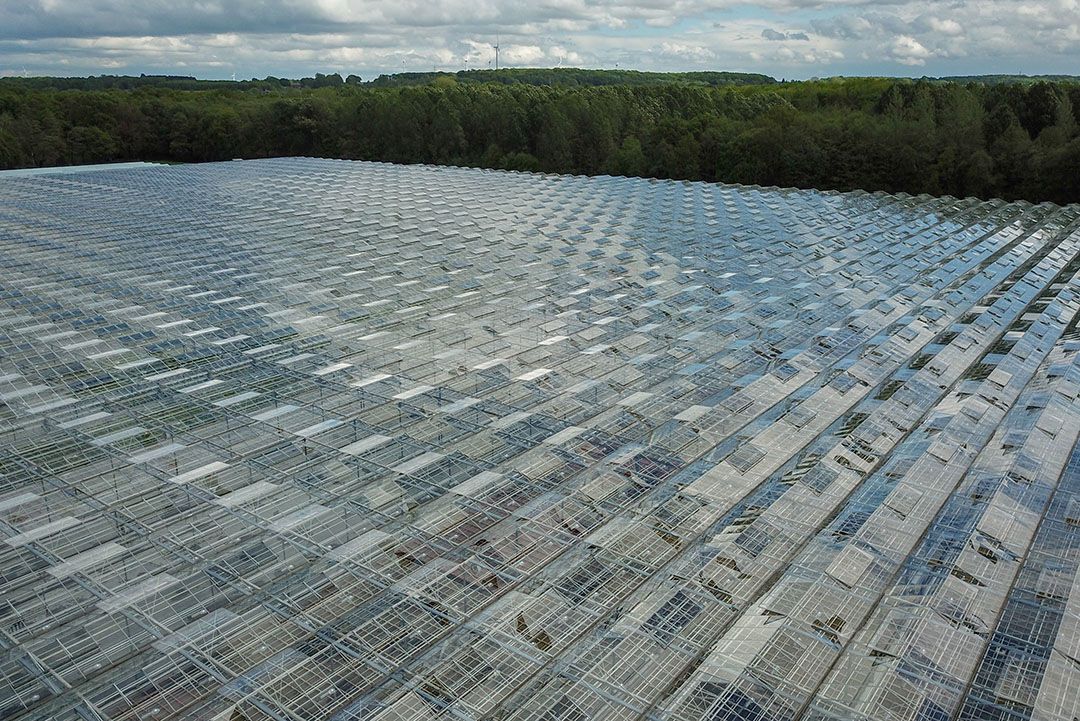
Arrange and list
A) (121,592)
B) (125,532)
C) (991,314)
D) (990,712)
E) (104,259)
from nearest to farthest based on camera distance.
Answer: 1. (990,712)
2. (121,592)
3. (125,532)
4. (991,314)
5. (104,259)

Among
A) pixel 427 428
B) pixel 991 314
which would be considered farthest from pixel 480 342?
pixel 991 314

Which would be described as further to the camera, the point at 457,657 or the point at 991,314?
the point at 991,314

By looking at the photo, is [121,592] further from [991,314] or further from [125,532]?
[991,314]

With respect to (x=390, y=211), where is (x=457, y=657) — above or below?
below

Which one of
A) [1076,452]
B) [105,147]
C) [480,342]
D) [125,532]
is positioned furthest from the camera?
[105,147]

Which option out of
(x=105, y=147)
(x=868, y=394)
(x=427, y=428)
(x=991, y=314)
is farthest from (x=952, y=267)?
(x=105, y=147)

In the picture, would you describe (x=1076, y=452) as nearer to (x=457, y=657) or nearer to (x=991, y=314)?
(x=991, y=314)
